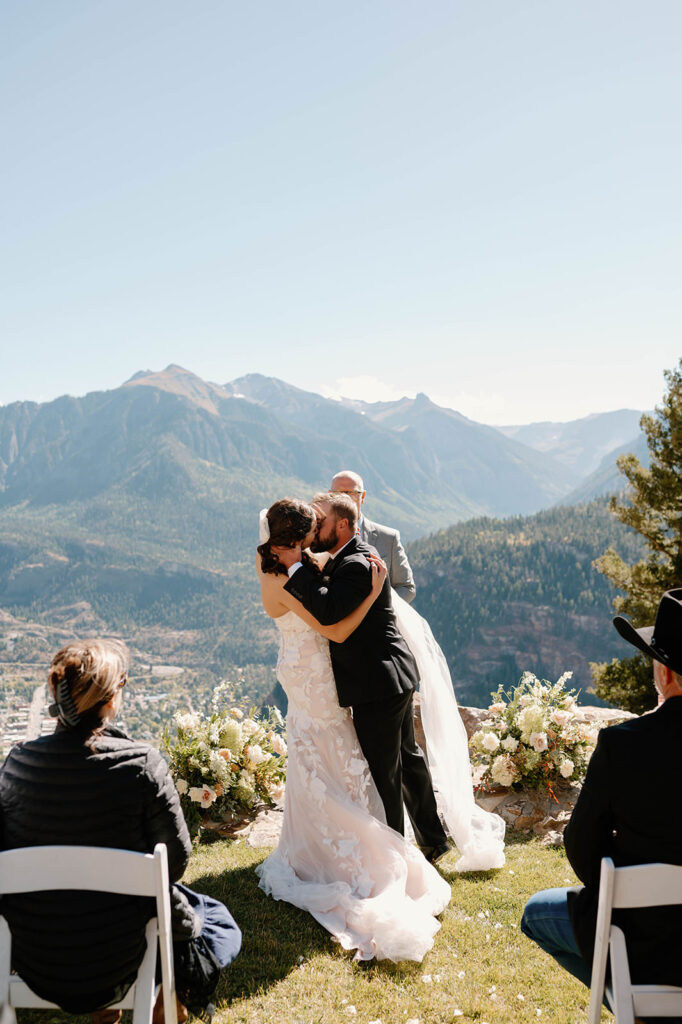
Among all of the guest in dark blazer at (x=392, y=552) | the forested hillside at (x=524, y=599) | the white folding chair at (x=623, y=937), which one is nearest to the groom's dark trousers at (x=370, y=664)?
the guest in dark blazer at (x=392, y=552)

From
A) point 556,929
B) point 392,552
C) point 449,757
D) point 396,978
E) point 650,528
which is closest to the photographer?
point 556,929

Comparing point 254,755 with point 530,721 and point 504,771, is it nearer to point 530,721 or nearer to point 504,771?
point 504,771

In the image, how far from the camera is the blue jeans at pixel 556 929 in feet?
8.84

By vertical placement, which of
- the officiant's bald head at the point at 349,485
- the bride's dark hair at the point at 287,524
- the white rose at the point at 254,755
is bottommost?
the white rose at the point at 254,755

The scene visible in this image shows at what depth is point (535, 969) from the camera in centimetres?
354

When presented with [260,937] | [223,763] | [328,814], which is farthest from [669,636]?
[223,763]

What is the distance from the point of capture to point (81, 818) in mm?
2238

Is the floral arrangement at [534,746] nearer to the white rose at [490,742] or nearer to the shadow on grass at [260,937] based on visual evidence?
the white rose at [490,742]

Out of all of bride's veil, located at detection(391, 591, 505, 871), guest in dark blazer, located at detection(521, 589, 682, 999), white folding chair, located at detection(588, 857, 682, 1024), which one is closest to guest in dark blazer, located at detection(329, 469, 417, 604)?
bride's veil, located at detection(391, 591, 505, 871)

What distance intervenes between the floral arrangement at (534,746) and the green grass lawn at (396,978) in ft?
6.06

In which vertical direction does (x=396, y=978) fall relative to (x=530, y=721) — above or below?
below

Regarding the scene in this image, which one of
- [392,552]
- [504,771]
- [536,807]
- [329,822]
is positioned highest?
[392,552]

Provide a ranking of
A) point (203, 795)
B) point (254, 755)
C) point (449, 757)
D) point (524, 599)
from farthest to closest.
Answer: point (524, 599) < point (254, 755) < point (203, 795) < point (449, 757)

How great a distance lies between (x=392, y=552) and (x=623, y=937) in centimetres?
392
